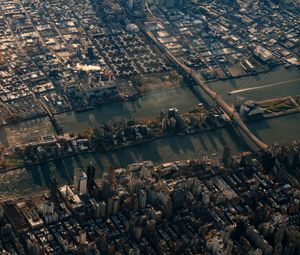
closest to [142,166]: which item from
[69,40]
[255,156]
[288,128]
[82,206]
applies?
[82,206]

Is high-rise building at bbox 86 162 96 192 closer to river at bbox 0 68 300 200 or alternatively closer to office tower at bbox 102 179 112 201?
office tower at bbox 102 179 112 201

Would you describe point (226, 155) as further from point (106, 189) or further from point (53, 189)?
point (53, 189)

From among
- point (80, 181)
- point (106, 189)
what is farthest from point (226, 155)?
point (80, 181)

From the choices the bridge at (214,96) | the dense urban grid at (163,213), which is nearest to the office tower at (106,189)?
the dense urban grid at (163,213)

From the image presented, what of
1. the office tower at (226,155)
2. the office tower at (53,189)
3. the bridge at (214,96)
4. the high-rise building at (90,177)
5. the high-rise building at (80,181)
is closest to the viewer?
the high-rise building at (80,181)

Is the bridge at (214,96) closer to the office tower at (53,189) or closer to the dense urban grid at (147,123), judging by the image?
the dense urban grid at (147,123)

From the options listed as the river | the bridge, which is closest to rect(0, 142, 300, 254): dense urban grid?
the river
